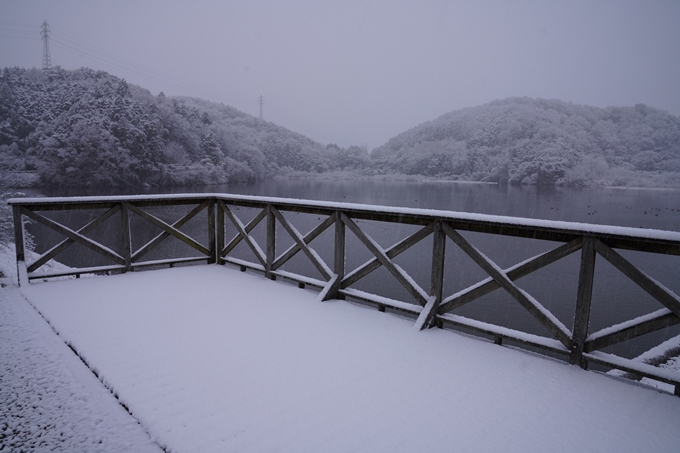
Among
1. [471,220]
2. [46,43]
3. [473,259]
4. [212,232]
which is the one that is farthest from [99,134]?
[473,259]

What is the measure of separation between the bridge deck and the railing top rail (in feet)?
3.03

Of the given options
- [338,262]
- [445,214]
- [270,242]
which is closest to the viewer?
[445,214]

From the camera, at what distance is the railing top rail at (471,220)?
2.56m

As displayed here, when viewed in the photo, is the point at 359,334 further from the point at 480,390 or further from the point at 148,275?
the point at 148,275

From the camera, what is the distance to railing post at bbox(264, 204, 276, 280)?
15.9 feet

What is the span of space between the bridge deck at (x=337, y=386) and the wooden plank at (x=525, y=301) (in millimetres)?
218

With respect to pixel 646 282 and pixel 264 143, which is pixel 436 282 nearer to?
pixel 646 282

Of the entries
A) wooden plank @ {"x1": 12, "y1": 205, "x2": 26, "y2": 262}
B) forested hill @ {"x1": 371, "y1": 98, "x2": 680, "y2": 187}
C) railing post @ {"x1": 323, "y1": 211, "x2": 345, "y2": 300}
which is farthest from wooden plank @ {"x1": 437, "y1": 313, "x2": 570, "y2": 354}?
forested hill @ {"x1": 371, "y1": 98, "x2": 680, "y2": 187}

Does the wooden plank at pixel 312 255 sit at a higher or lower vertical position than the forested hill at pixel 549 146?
lower

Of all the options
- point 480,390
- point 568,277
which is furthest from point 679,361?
point 568,277

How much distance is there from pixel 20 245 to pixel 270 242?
2.87 metres

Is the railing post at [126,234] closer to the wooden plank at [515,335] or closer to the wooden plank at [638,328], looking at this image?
the wooden plank at [515,335]

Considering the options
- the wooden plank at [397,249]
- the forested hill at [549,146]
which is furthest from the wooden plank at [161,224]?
the forested hill at [549,146]

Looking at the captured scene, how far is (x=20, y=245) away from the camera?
15.3 ft
